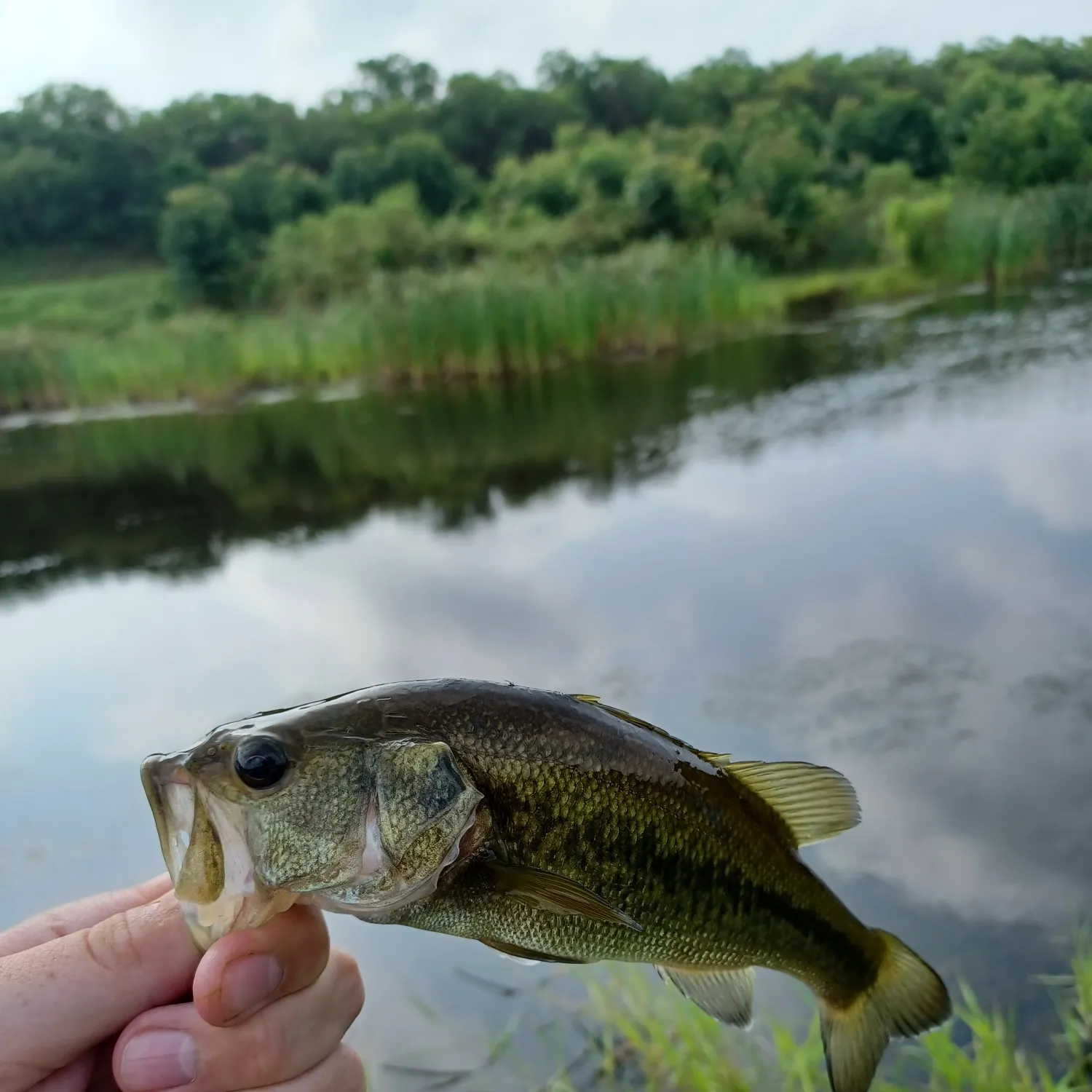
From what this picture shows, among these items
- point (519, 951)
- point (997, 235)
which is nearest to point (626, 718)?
point (519, 951)

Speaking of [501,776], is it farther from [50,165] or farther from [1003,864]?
[50,165]

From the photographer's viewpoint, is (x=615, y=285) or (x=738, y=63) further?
(x=738, y=63)

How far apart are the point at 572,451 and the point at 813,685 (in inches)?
253

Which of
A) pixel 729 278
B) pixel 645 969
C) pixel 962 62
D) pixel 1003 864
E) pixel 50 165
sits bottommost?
pixel 1003 864

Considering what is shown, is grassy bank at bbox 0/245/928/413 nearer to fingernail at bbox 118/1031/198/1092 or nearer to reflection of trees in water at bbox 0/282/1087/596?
reflection of trees in water at bbox 0/282/1087/596

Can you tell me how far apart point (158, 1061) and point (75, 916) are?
0.35m

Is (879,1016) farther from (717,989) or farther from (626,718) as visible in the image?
(626,718)

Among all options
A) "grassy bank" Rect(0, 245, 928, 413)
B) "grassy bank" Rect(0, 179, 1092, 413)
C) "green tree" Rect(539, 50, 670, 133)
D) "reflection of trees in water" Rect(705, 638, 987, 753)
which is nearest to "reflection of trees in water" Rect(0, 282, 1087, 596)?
"grassy bank" Rect(0, 245, 928, 413)

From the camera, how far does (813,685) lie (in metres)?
5.59

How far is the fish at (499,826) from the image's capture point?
1.12 m

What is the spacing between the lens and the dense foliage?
31.2m

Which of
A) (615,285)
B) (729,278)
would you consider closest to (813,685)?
(615,285)

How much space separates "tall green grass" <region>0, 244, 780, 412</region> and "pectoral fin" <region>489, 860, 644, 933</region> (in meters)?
14.6

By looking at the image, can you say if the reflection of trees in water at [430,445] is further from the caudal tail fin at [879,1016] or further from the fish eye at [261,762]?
the fish eye at [261,762]
